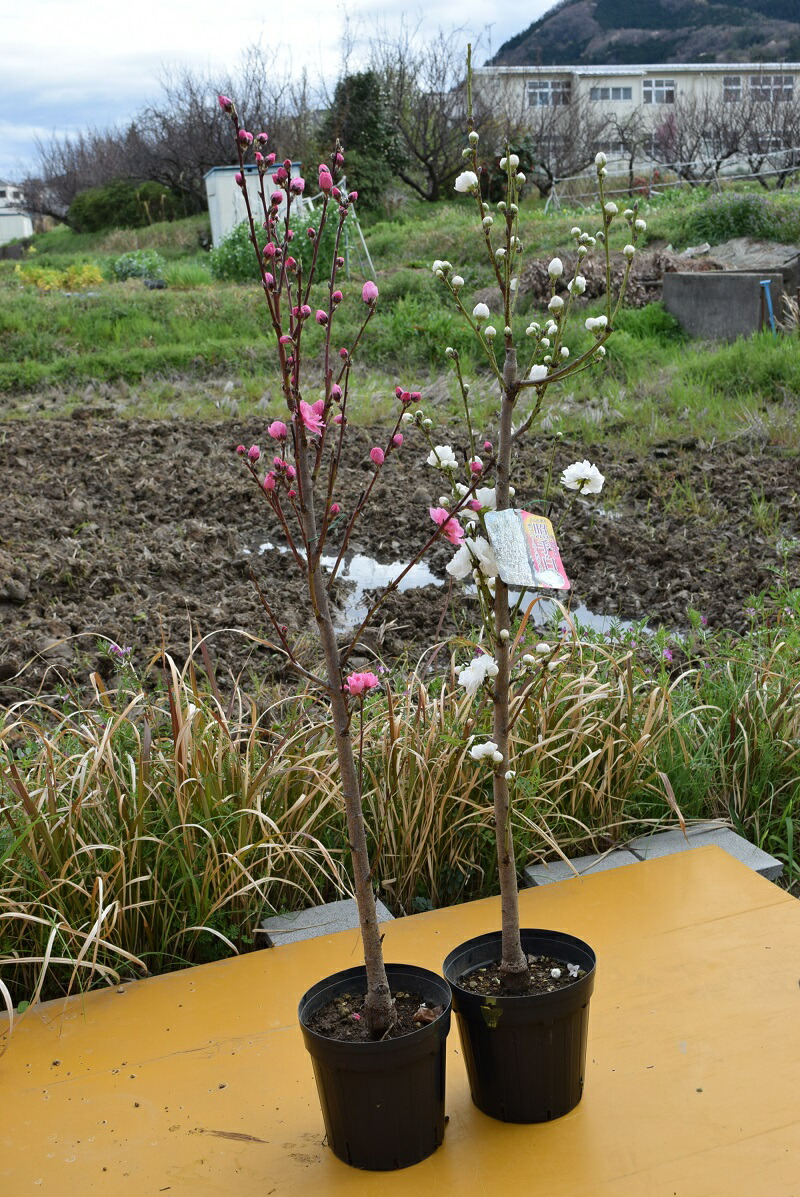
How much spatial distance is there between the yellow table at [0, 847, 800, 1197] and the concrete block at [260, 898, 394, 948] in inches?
1.7

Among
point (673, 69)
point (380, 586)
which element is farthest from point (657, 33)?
point (380, 586)

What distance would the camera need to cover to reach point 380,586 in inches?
178

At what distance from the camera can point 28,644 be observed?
3.66 m

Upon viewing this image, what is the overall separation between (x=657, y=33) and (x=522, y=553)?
74.2m

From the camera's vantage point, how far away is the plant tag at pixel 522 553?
140 centimetres

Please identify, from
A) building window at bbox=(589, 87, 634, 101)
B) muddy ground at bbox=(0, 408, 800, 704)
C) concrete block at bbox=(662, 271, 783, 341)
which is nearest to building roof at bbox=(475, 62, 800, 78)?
building window at bbox=(589, 87, 634, 101)

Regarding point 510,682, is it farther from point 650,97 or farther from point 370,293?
point 650,97

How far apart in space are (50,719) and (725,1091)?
2422 mm

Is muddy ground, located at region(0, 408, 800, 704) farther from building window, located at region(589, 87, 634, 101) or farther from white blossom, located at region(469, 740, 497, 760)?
building window, located at region(589, 87, 634, 101)

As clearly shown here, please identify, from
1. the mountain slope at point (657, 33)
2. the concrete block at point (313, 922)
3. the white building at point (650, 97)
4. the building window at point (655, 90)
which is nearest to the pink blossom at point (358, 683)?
the concrete block at point (313, 922)

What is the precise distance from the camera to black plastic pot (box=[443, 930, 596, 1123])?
1.51 m

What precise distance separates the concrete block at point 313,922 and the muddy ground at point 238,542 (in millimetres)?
1010

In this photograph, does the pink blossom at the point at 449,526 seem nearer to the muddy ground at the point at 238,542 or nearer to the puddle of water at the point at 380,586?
the muddy ground at the point at 238,542

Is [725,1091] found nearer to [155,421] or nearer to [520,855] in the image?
[520,855]
